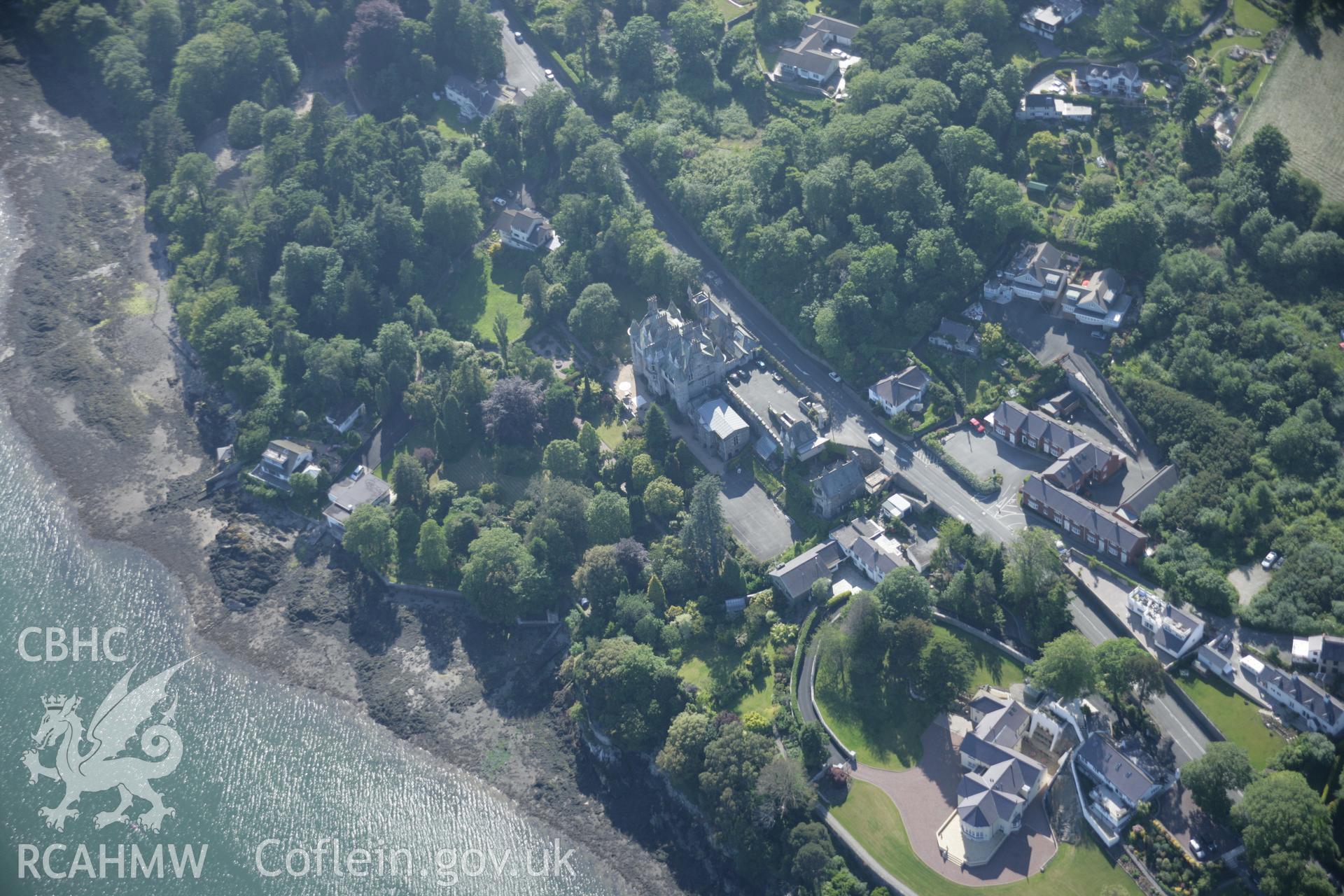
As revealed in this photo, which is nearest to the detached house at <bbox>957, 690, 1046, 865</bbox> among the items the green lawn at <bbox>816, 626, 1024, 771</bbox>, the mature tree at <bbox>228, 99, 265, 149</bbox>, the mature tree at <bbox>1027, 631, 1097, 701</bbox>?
the mature tree at <bbox>1027, 631, 1097, 701</bbox>

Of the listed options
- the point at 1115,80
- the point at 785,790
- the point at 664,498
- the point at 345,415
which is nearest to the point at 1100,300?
the point at 1115,80

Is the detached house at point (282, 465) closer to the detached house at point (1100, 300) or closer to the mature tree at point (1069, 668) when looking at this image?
the mature tree at point (1069, 668)

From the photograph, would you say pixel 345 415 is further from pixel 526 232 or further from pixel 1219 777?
pixel 1219 777

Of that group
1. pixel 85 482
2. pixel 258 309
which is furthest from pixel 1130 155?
pixel 85 482

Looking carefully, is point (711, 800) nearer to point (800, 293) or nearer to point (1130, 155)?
point (800, 293)

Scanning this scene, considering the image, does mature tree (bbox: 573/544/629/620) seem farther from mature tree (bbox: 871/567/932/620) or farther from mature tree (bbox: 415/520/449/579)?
mature tree (bbox: 871/567/932/620)

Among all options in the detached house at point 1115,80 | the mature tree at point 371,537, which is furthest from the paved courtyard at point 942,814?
the detached house at point 1115,80

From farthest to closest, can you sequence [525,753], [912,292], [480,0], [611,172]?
1. [480,0]
2. [611,172]
3. [912,292]
4. [525,753]
